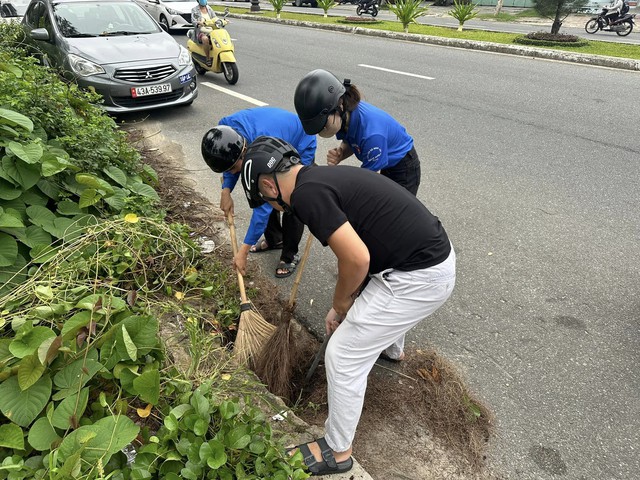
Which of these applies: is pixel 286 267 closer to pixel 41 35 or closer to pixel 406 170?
pixel 406 170

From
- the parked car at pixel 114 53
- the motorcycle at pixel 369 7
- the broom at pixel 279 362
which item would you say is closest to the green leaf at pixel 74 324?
the broom at pixel 279 362

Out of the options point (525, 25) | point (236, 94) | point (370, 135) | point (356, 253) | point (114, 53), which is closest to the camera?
point (356, 253)

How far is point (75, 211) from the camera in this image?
113 inches

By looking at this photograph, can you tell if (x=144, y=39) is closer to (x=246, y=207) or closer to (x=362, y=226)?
(x=246, y=207)

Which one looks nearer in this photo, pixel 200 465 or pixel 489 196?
pixel 200 465

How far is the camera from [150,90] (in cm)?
640

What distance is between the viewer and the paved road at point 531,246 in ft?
7.75

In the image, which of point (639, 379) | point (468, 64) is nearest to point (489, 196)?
point (639, 379)

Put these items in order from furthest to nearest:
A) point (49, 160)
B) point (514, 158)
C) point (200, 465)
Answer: point (514, 158), point (49, 160), point (200, 465)

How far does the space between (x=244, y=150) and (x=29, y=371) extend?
134 cm

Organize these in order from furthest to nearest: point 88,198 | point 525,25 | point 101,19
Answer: point 525,25 < point 101,19 < point 88,198

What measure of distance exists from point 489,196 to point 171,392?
143 inches

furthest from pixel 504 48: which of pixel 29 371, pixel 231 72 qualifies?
pixel 29 371

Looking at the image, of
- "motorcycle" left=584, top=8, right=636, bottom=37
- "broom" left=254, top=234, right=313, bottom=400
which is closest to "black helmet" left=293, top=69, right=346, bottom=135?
"broom" left=254, top=234, right=313, bottom=400
